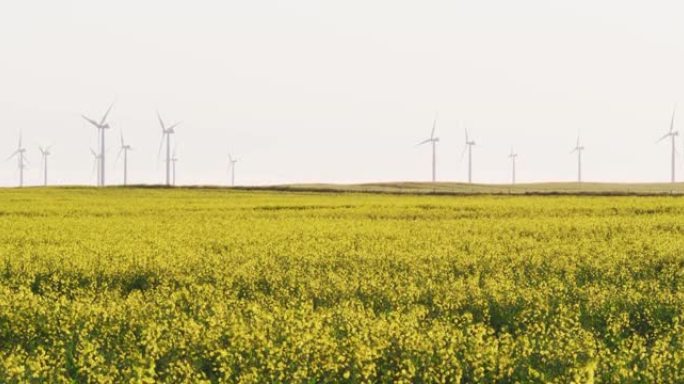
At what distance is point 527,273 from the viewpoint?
2050 cm

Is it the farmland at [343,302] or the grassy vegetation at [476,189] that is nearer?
the farmland at [343,302]

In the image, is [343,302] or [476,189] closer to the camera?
[343,302]

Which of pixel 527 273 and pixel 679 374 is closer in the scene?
pixel 679 374

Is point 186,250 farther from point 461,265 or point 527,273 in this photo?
point 527,273

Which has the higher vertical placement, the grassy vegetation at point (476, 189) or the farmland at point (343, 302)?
the grassy vegetation at point (476, 189)

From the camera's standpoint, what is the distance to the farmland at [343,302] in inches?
400

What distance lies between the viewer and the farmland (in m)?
10.2

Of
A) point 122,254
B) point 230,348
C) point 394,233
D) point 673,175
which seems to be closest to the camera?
point 230,348

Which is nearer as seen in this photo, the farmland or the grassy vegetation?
the farmland

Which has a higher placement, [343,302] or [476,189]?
[476,189]

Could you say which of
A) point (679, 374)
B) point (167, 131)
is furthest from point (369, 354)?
point (167, 131)

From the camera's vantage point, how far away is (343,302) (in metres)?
15.6

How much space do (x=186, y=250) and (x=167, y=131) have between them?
2892 inches

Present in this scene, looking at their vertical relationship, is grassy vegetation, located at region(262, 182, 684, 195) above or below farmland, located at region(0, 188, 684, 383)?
above
